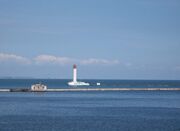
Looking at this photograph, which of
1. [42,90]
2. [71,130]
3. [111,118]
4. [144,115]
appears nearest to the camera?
[71,130]

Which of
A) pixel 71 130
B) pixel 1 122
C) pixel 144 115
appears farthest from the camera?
pixel 144 115

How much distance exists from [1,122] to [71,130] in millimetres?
10452

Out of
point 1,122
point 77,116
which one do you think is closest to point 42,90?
point 77,116

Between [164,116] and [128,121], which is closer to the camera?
[128,121]

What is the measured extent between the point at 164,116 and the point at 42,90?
248 ft

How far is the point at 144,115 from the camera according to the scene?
2901 inches

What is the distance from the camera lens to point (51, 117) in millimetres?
69125

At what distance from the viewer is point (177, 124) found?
205ft

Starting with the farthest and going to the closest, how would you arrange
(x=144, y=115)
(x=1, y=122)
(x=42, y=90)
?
(x=42, y=90), (x=144, y=115), (x=1, y=122)

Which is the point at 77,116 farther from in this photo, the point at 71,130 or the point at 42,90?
the point at 42,90

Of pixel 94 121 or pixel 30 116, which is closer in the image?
pixel 94 121

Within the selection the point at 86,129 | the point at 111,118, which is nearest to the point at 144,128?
the point at 86,129

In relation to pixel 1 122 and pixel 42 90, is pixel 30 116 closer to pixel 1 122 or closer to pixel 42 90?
pixel 1 122

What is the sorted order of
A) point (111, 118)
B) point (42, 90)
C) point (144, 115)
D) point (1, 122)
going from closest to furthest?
point (1, 122)
point (111, 118)
point (144, 115)
point (42, 90)
